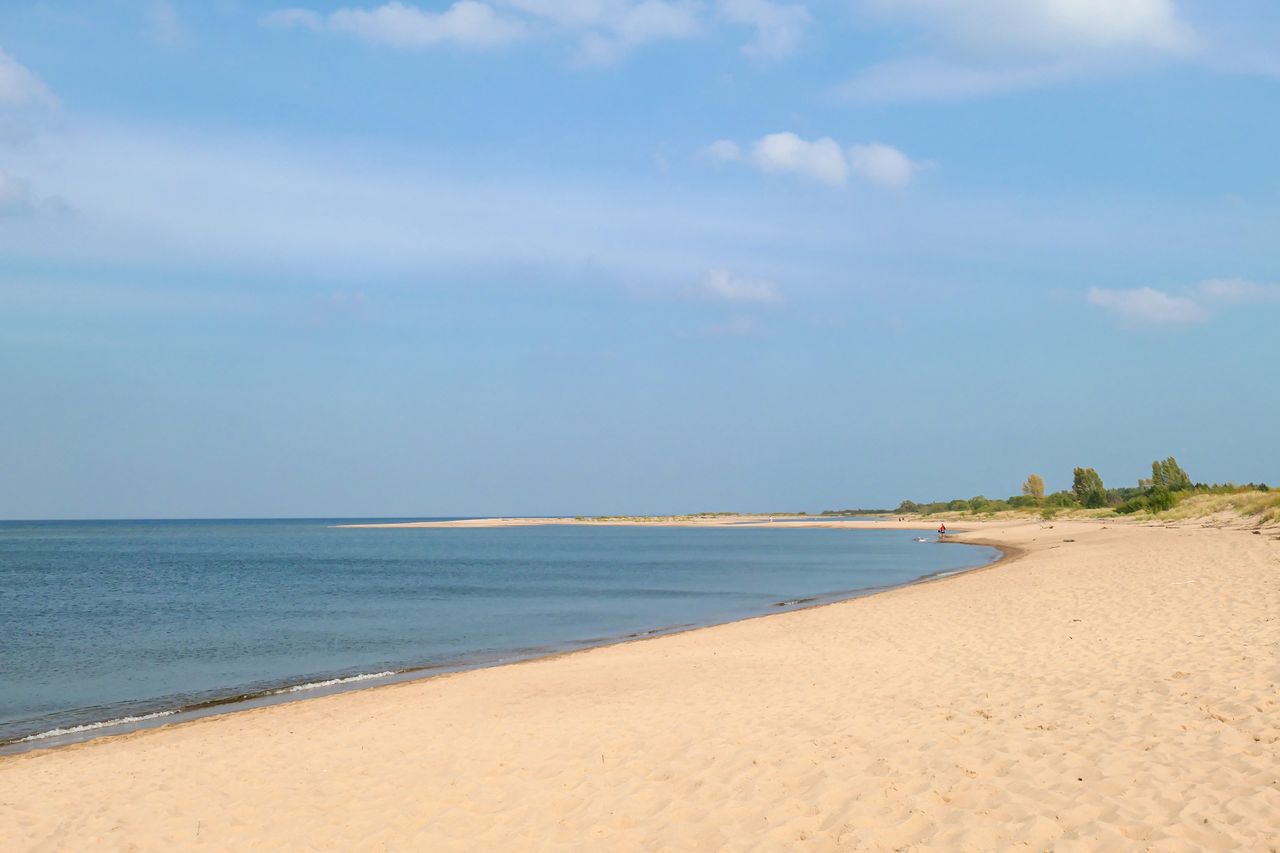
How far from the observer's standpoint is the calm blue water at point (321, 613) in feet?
64.0

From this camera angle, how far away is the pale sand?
285 inches

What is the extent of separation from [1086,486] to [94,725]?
349 feet

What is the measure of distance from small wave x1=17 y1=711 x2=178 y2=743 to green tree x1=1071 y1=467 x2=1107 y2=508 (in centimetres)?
9578

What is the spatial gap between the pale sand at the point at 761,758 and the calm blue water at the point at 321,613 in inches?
190

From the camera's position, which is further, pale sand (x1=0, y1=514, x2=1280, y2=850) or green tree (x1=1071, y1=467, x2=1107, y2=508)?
green tree (x1=1071, y1=467, x2=1107, y2=508)

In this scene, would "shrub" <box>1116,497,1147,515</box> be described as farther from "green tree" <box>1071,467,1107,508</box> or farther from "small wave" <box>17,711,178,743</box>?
"small wave" <box>17,711,178,743</box>

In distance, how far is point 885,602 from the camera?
25.8 meters

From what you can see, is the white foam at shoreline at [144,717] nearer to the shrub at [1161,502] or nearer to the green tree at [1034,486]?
the shrub at [1161,502]

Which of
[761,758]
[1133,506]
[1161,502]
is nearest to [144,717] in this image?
[761,758]

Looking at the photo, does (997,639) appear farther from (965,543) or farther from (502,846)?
(965,543)

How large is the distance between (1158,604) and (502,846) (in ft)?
52.3

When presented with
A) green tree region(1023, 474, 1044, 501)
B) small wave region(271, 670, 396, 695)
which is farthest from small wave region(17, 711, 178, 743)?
Answer: green tree region(1023, 474, 1044, 501)

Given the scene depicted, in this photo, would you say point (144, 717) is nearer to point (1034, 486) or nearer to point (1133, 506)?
point (1133, 506)

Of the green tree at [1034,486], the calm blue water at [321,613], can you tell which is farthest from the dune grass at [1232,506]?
the green tree at [1034,486]
